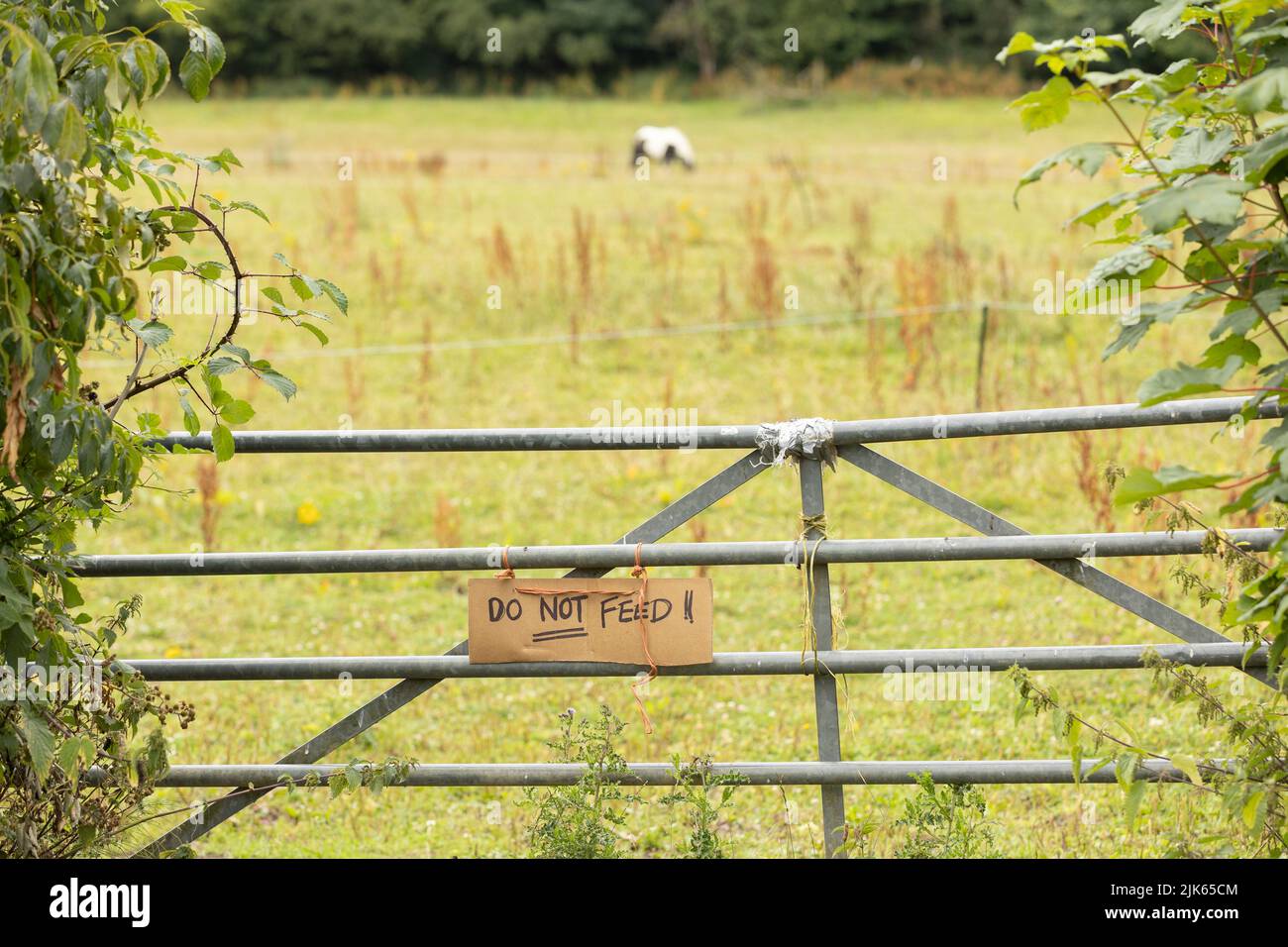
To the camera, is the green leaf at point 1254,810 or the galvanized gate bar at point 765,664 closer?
the green leaf at point 1254,810

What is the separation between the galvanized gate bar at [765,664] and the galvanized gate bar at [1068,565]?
0.05 meters

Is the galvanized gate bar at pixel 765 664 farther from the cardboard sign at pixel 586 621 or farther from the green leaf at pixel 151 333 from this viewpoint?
the green leaf at pixel 151 333

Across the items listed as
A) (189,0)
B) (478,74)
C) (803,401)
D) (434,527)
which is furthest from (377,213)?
(478,74)

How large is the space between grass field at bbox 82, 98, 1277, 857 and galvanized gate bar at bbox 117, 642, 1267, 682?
17 centimetres

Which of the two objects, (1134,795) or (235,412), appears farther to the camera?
(235,412)

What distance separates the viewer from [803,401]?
8.57 m

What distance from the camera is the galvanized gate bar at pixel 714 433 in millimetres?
3031

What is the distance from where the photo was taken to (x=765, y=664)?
3.19 meters

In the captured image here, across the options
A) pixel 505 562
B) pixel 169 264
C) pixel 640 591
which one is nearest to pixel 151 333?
pixel 169 264

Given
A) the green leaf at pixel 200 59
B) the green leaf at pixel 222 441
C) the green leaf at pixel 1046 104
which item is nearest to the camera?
the green leaf at pixel 1046 104

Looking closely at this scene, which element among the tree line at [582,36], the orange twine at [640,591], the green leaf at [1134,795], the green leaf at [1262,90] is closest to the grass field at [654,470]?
the orange twine at [640,591]

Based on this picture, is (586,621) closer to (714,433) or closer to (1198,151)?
(714,433)

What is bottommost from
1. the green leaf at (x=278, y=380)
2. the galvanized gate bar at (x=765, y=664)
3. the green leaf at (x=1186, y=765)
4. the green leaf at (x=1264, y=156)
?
the green leaf at (x=1186, y=765)

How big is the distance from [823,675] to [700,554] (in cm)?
43
